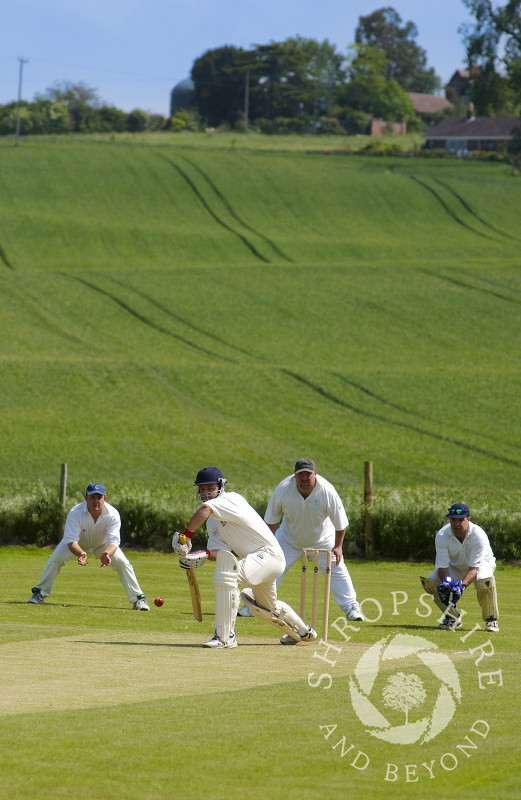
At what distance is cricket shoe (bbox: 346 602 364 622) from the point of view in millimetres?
14000

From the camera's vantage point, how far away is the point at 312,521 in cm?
1395

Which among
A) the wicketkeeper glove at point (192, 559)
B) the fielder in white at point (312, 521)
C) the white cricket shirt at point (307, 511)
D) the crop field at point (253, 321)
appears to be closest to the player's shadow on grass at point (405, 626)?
the fielder in white at point (312, 521)

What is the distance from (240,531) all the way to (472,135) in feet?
449

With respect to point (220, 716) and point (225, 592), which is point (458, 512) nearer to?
point (225, 592)

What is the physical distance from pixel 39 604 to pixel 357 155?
103 meters

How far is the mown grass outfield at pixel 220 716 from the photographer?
631cm

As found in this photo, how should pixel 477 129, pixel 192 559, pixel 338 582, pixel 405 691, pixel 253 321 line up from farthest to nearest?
pixel 477 129
pixel 253 321
pixel 338 582
pixel 192 559
pixel 405 691

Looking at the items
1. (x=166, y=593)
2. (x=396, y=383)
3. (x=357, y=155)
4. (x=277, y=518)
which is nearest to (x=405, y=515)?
(x=166, y=593)

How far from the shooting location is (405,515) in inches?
958

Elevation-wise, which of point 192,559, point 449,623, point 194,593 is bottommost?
point 449,623

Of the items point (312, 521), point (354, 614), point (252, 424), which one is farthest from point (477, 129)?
point (354, 614)

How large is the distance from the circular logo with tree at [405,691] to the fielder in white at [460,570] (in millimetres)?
1904

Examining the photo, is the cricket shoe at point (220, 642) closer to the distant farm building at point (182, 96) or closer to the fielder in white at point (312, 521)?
the fielder in white at point (312, 521)

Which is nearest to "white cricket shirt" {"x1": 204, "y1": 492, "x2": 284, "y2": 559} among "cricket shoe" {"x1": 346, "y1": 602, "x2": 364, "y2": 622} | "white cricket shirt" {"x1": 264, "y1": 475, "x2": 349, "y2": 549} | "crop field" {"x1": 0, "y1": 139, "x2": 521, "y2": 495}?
"white cricket shirt" {"x1": 264, "y1": 475, "x2": 349, "y2": 549}
